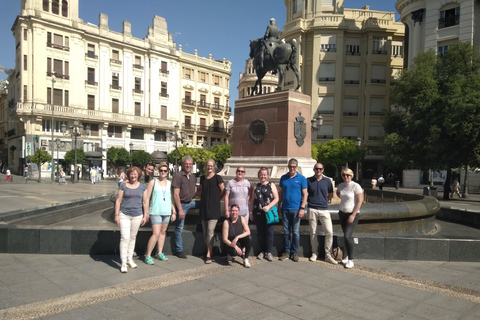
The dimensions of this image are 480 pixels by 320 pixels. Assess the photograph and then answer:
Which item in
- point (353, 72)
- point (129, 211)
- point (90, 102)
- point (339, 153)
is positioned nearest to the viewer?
point (129, 211)

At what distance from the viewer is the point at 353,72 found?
46.3 m

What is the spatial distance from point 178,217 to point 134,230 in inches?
32.8

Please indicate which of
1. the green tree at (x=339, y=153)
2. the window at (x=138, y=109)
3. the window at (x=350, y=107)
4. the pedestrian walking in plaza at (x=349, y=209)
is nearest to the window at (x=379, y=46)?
the window at (x=350, y=107)

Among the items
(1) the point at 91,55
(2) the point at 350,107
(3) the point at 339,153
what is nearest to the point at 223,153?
(3) the point at 339,153

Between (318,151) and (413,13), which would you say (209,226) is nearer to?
(318,151)

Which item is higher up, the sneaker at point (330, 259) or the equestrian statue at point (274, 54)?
the equestrian statue at point (274, 54)

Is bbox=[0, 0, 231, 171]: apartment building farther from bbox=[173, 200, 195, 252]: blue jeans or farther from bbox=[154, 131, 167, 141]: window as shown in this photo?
bbox=[173, 200, 195, 252]: blue jeans

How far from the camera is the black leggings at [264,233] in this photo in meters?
6.48

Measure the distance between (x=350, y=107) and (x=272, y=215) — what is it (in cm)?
4297

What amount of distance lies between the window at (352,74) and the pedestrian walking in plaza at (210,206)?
143 feet

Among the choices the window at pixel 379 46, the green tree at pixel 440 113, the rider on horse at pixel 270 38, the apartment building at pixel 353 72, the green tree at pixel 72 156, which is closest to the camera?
the rider on horse at pixel 270 38

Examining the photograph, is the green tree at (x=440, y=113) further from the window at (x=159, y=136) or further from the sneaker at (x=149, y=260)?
the window at (x=159, y=136)

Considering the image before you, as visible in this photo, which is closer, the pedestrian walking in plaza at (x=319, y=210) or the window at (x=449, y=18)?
the pedestrian walking in plaza at (x=319, y=210)

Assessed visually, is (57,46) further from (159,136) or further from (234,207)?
(234,207)
